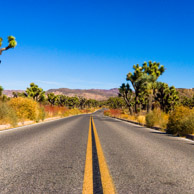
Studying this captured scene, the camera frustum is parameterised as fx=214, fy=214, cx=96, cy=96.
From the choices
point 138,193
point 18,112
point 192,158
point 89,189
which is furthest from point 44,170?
point 18,112

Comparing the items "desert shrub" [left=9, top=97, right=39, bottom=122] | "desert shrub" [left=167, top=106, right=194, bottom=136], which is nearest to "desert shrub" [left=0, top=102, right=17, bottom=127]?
"desert shrub" [left=9, top=97, right=39, bottom=122]

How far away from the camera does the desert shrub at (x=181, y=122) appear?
37.1ft

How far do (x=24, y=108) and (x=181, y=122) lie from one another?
12293mm

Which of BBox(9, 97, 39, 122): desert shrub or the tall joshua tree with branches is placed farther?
the tall joshua tree with branches

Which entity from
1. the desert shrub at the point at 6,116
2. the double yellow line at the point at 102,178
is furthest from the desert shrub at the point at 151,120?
the double yellow line at the point at 102,178

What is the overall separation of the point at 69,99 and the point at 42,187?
10637 cm

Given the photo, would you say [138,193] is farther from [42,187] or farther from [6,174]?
[6,174]

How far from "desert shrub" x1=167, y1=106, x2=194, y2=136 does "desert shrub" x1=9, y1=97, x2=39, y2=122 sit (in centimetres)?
1116

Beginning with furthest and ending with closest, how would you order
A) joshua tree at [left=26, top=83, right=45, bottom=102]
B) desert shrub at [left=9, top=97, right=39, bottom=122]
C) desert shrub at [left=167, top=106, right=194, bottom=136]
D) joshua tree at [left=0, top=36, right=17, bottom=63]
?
joshua tree at [left=26, top=83, right=45, bottom=102]
joshua tree at [left=0, top=36, right=17, bottom=63]
desert shrub at [left=9, top=97, right=39, bottom=122]
desert shrub at [left=167, top=106, right=194, bottom=136]

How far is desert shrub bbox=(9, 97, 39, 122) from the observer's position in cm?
1718

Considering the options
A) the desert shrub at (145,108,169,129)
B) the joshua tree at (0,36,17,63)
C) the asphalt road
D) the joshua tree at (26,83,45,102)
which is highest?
the joshua tree at (0,36,17,63)

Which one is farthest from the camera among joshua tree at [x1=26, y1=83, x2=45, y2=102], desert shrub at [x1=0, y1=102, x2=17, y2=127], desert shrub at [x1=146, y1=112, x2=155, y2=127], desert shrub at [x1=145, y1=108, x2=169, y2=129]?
joshua tree at [x1=26, y1=83, x2=45, y2=102]

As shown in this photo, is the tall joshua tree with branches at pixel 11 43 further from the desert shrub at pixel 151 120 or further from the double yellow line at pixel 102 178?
the double yellow line at pixel 102 178

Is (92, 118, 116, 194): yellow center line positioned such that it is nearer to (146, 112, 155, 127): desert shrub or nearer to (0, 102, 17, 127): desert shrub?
(0, 102, 17, 127): desert shrub
